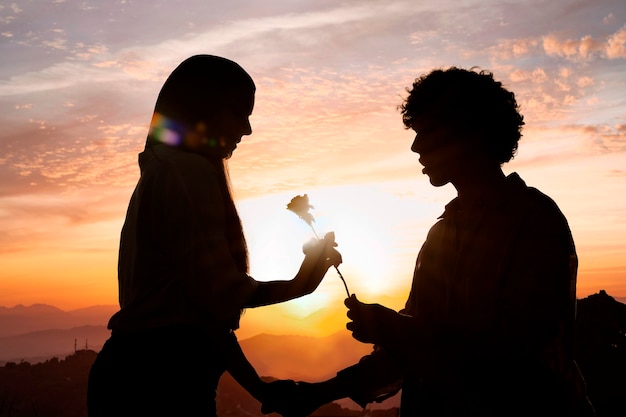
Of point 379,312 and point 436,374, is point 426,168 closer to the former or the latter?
point 379,312

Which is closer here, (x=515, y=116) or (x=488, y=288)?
(x=488, y=288)

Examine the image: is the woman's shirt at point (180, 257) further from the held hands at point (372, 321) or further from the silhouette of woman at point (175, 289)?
the held hands at point (372, 321)

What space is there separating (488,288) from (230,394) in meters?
25.1

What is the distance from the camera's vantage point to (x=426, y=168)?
15.4 feet

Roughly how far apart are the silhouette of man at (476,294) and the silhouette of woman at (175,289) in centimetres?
129

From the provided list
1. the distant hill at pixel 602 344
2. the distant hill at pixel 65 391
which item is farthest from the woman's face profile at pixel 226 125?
the distant hill at pixel 65 391

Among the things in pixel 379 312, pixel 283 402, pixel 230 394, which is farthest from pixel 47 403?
pixel 379 312

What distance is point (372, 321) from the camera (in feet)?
14.1

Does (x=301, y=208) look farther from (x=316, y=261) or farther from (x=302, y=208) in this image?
(x=316, y=261)

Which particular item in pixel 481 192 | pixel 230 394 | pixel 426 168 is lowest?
pixel 230 394

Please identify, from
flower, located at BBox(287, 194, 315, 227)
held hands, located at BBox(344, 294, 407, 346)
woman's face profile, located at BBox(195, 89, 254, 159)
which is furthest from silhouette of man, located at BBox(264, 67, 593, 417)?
woman's face profile, located at BBox(195, 89, 254, 159)

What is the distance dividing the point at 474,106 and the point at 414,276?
140 cm

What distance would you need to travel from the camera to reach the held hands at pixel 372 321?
4.25 m

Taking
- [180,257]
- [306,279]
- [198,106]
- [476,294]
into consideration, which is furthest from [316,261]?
[198,106]
